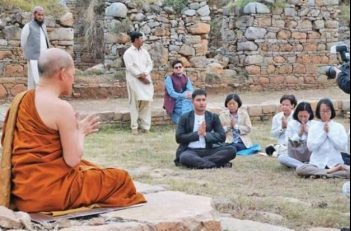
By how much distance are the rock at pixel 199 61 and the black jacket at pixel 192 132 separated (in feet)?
21.3

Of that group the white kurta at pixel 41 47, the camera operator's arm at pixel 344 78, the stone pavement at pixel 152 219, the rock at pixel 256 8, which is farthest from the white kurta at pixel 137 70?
the camera operator's arm at pixel 344 78


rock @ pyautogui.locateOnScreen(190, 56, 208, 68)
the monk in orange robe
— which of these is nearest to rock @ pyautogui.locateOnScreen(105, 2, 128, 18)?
rock @ pyautogui.locateOnScreen(190, 56, 208, 68)

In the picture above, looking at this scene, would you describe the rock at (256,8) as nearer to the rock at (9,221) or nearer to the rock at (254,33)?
the rock at (254,33)

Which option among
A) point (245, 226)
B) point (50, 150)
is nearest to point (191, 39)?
point (245, 226)

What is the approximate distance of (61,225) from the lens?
4.08 m

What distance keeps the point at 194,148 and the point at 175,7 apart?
22.4ft

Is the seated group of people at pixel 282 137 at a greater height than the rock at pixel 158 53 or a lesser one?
lesser

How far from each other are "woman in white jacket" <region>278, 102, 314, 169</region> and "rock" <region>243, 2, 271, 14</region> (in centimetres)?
739

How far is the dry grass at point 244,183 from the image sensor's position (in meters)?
5.59

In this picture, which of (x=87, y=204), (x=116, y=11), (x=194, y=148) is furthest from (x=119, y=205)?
(x=116, y=11)

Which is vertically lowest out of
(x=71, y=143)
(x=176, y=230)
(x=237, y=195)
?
(x=237, y=195)

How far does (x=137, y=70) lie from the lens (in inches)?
425

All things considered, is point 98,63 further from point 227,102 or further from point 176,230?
point 176,230

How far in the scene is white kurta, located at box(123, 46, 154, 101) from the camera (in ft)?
35.2
